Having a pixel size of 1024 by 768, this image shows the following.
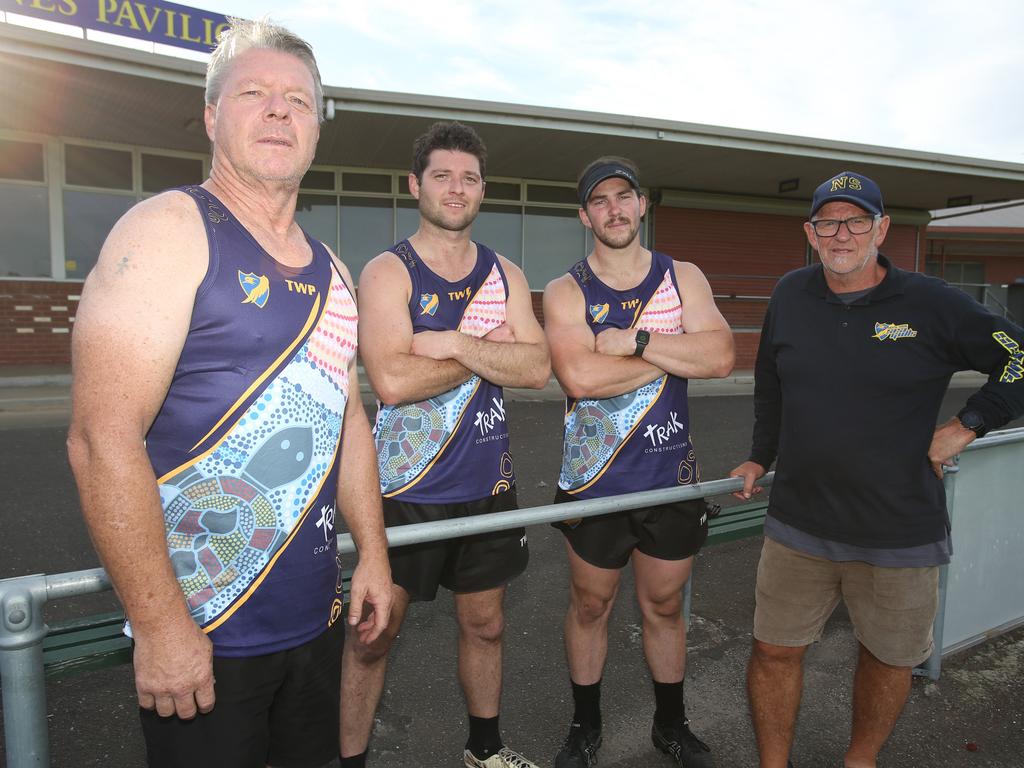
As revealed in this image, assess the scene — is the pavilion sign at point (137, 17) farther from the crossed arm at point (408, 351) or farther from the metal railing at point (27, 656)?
the metal railing at point (27, 656)

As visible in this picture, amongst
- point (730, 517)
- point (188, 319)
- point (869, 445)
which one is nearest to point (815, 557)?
point (869, 445)

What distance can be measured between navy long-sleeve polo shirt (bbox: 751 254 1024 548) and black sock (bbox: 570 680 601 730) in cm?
109

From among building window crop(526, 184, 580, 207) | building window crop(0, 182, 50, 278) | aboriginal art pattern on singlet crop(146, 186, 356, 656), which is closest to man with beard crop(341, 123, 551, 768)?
aboriginal art pattern on singlet crop(146, 186, 356, 656)

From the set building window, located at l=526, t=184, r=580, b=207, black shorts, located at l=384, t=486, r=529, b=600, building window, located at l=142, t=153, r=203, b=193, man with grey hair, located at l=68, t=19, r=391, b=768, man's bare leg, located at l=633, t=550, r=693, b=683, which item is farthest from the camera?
building window, located at l=526, t=184, r=580, b=207

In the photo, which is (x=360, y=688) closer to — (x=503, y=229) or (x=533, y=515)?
(x=533, y=515)

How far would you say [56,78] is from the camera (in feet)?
34.2

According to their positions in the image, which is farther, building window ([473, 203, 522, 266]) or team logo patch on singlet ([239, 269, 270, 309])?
building window ([473, 203, 522, 266])

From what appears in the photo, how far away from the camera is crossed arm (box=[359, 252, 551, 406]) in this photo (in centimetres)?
250

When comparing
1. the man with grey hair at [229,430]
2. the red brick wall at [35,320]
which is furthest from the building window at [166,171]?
the man with grey hair at [229,430]

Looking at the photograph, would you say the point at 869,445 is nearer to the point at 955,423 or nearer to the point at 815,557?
the point at 955,423

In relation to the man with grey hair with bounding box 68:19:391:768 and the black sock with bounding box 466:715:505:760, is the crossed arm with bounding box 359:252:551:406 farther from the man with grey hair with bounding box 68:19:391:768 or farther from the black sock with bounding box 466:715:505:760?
the black sock with bounding box 466:715:505:760

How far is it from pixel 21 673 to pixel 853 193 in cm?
283

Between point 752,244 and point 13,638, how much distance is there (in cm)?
1946

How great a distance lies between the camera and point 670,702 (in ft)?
9.45
